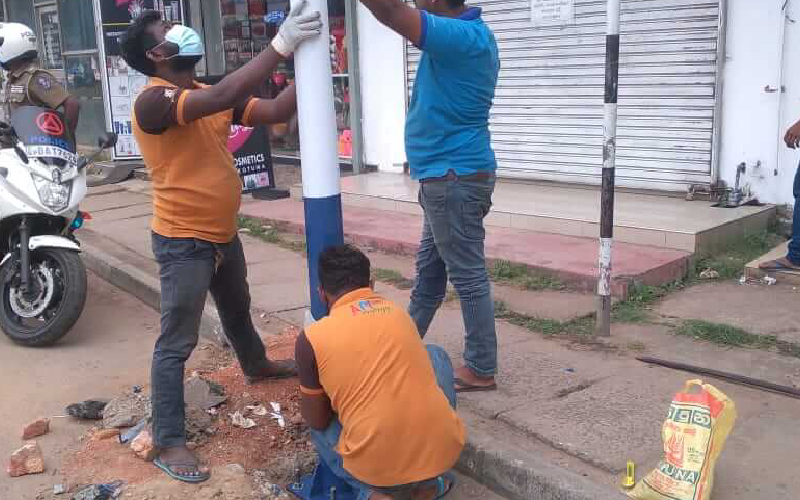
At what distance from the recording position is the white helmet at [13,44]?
5762 mm

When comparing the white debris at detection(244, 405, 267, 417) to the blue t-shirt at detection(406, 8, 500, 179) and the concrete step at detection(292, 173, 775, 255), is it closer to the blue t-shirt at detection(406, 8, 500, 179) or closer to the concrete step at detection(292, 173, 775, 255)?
the blue t-shirt at detection(406, 8, 500, 179)

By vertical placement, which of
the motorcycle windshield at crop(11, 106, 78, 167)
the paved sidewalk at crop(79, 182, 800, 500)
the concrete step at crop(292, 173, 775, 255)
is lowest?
the paved sidewalk at crop(79, 182, 800, 500)

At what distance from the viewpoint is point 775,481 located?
3107 mm

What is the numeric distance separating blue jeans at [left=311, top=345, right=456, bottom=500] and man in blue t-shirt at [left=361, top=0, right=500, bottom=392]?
1.80 feet

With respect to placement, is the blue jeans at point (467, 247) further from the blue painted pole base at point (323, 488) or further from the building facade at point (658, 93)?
the building facade at point (658, 93)

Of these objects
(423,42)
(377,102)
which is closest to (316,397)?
(423,42)

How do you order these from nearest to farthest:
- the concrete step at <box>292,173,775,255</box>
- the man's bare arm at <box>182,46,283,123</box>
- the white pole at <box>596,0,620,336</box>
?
the man's bare arm at <box>182,46,283,123</box>
the white pole at <box>596,0,620,336</box>
the concrete step at <box>292,173,775,255</box>

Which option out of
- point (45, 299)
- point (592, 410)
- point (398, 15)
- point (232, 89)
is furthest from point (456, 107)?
point (45, 299)

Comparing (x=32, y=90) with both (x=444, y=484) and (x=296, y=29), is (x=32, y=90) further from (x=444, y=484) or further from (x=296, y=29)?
(x=444, y=484)

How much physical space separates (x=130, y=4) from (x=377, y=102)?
425cm

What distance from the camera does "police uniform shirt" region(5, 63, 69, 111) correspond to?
5.78 metres

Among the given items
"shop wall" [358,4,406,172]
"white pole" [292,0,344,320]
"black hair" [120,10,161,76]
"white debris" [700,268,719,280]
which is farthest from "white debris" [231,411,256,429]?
"shop wall" [358,4,406,172]

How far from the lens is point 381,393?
2.96m

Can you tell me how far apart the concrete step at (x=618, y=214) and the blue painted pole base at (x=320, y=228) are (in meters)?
3.37
